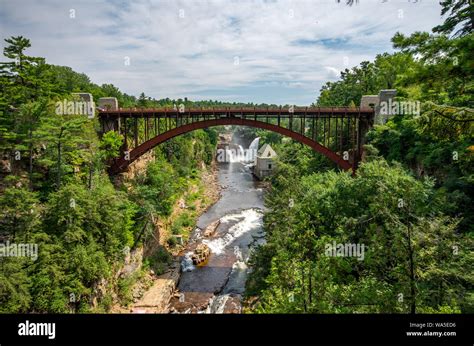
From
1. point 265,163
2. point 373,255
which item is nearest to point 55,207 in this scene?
point 373,255

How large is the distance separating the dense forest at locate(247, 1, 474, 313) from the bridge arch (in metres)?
4.62

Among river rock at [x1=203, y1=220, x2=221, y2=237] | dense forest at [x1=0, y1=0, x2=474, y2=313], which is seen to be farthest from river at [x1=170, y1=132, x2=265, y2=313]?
dense forest at [x1=0, y1=0, x2=474, y2=313]

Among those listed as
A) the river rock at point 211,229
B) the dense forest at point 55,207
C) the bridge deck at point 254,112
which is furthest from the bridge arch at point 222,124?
the river rock at point 211,229

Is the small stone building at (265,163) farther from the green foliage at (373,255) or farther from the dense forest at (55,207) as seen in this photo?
the green foliage at (373,255)

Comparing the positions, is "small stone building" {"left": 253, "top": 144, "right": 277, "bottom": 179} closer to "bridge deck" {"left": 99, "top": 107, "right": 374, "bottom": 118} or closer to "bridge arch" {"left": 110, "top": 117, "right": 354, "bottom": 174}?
"bridge arch" {"left": 110, "top": 117, "right": 354, "bottom": 174}

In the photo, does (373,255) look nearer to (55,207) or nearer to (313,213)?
(313,213)

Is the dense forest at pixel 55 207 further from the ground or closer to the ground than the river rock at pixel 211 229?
further from the ground

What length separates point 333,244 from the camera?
10.9m

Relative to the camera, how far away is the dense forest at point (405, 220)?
5133 millimetres

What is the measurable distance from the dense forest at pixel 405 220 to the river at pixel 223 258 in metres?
3.83
